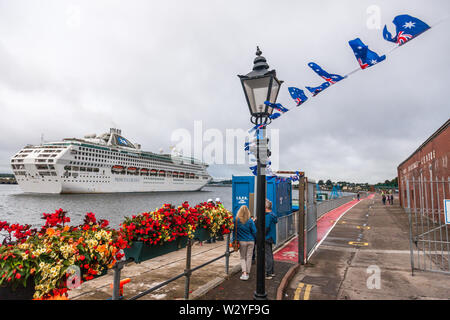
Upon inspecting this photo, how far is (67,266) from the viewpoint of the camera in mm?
3389

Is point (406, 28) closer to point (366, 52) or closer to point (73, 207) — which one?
point (366, 52)

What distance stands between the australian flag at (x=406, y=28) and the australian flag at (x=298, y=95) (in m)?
1.54

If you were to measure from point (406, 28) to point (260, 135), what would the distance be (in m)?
2.52

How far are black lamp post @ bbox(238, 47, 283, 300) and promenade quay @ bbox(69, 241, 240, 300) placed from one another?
1.40 metres

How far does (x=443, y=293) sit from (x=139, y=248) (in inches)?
264

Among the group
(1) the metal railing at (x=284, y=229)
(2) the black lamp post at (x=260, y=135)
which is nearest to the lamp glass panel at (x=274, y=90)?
(2) the black lamp post at (x=260, y=135)

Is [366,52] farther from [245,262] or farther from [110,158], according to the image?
[110,158]

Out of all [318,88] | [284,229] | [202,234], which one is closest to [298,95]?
[318,88]

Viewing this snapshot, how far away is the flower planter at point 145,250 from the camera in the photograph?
6309 millimetres

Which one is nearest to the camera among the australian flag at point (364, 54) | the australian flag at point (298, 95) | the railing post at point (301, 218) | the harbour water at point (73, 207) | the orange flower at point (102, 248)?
the australian flag at point (364, 54)

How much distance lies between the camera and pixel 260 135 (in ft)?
14.8

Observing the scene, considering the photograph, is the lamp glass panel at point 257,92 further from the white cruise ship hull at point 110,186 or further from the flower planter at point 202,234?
the white cruise ship hull at point 110,186

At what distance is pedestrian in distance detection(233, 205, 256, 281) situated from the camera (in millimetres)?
5648
